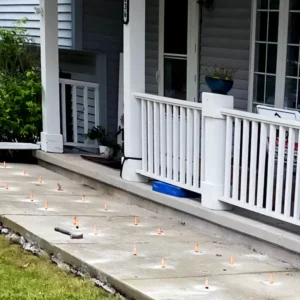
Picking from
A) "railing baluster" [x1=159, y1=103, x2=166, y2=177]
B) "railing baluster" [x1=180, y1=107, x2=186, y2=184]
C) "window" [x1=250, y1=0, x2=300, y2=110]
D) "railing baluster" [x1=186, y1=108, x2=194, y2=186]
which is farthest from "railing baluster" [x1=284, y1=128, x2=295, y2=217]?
"window" [x1=250, y1=0, x2=300, y2=110]

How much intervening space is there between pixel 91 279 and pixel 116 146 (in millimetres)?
4372

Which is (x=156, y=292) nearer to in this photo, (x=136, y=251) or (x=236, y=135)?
(x=136, y=251)

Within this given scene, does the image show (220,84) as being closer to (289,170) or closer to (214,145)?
(214,145)

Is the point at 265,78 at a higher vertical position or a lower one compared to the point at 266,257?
higher

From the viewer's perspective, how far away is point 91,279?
5.03 m

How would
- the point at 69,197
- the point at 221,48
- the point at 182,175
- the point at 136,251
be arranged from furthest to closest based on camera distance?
the point at 221,48 → the point at 69,197 → the point at 182,175 → the point at 136,251

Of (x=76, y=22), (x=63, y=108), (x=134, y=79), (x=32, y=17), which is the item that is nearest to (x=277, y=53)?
(x=134, y=79)

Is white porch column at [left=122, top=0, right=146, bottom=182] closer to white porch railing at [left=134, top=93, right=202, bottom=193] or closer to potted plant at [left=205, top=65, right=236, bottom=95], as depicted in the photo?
white porch railing at [left=134, top=93, right=202, bottom=193]

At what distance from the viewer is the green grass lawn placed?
476cm

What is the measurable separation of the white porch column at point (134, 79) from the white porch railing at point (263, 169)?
132 cm

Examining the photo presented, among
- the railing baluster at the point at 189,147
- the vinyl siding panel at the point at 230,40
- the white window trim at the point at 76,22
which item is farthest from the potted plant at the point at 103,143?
the railing baluster at the point at 189,147

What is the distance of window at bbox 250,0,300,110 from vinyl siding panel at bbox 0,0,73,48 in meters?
3.28

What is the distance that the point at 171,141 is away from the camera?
687cm

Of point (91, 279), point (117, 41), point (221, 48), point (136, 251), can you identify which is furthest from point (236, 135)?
point (117, 41)
